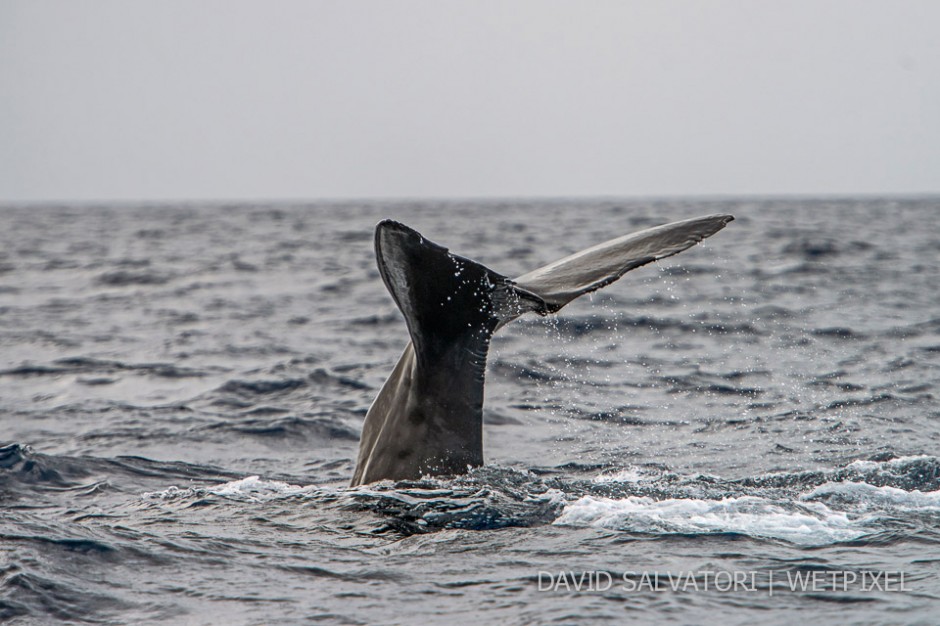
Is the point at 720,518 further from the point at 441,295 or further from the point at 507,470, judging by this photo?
the point at 441,295

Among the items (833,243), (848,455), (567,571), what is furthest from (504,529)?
(833,243)

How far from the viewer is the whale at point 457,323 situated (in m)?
4.95

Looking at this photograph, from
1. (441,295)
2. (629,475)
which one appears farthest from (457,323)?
(629,475)

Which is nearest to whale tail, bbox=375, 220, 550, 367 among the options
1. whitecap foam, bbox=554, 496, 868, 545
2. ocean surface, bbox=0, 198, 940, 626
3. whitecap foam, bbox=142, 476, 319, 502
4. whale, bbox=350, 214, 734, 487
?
whale, bbox=350, 214, 734, 487

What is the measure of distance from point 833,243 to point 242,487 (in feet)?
74.7

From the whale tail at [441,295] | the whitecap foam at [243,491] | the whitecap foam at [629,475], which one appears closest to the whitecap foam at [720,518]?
the whitecap foam at [629,475]

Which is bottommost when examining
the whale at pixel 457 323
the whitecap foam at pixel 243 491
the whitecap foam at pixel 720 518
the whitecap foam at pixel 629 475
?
the whitecap foam at pixel 243 491

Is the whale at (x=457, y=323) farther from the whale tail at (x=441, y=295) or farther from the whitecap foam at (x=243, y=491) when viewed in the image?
the whitecap foam at (x=243, y=491)

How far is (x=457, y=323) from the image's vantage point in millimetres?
5121

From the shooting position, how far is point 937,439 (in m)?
7.22

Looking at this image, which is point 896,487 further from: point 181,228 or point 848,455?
point 181,228

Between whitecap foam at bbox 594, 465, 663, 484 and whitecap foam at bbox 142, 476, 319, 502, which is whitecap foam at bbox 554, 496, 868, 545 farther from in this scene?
whitecap foam at bbox 142, 476, 319, 502

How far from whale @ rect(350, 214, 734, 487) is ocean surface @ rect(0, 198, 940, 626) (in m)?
0.20

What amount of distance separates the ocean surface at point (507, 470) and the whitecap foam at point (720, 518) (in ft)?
0.07
